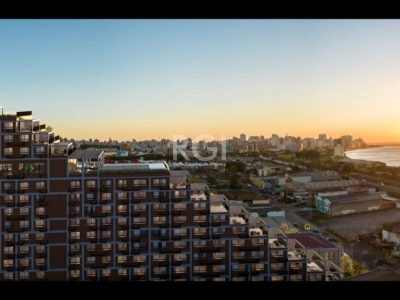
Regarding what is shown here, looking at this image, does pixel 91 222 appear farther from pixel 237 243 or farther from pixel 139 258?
pixel 237 243

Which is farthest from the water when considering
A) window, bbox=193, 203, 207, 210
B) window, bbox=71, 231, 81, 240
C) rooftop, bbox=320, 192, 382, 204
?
window, bbox=71, 231, 81, 240

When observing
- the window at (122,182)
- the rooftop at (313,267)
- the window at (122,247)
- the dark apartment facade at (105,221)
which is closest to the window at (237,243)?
the dark apartment facade at (105,221)

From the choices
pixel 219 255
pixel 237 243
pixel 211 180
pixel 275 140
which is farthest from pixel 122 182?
pixel 275 140

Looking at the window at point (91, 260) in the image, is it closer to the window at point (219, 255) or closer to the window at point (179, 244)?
the window at point (179, 244)

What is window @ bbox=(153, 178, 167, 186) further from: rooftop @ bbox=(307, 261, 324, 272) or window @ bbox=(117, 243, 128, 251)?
rooftop @ bbox=(307, 261, 324, 272)
